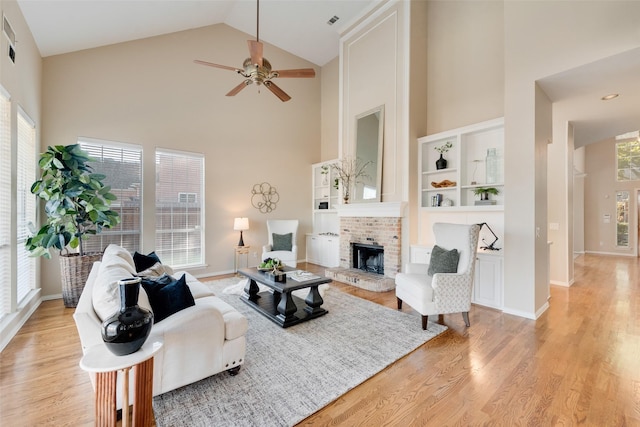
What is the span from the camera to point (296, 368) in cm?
240

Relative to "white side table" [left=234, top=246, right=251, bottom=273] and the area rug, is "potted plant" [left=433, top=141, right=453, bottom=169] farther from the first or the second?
"white side table" [left=234, top=246, right=251, bottom=273]

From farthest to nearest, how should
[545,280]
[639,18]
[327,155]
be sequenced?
1. [327,155]
2. [545,280]
3. [639,18]

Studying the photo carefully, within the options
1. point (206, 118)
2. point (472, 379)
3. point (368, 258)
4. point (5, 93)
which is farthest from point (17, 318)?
point (368, 258)

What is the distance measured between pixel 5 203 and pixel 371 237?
5063 millimetres

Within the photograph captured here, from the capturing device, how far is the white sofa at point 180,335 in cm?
176

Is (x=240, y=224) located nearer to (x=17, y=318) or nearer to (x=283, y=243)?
(x=283, y=243)

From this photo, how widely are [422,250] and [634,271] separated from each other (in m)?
5.74

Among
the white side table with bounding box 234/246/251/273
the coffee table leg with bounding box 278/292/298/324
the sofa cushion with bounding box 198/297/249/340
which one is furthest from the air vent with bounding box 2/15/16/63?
the white side table with bounding box 234/246/251/273

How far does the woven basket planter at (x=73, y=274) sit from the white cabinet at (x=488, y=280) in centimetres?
549

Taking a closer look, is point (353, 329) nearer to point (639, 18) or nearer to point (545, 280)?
point (545, 280)

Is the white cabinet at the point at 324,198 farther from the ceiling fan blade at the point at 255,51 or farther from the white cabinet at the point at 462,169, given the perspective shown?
the ceiling fan blade at the point at 255,51

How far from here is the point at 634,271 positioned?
6359 mm

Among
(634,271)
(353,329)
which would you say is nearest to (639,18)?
(353,329)

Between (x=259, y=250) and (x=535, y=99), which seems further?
(x=259, y=250)
